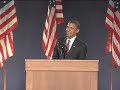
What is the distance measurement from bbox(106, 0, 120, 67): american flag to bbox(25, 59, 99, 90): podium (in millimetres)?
2969

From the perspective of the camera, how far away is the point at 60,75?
249 cm

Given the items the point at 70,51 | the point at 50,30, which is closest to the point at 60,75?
the point at 70,51

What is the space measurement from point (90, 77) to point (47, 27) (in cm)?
304

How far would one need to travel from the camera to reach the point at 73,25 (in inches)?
138

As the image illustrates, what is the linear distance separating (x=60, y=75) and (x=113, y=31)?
310cm

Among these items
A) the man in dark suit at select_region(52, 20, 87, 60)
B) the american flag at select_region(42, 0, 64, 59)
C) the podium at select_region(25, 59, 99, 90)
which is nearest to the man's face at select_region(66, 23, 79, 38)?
the man in dark suit at select_region(52, 20, 87, 60)

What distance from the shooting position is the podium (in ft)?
8.14

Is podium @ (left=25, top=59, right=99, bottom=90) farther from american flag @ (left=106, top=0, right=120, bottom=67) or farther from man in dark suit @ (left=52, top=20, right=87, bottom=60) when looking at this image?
american flag @ (left=106, top=0, right=120, bottom=67)

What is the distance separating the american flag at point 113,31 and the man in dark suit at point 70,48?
200 cm

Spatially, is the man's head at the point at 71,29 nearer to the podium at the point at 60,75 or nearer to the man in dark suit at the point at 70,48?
the man in dark suit at the point at 70,48

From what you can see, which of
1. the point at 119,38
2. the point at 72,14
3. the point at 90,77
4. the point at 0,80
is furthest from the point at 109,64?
the point at 90,77

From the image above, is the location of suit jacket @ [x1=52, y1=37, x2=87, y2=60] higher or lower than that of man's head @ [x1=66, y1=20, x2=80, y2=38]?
lower

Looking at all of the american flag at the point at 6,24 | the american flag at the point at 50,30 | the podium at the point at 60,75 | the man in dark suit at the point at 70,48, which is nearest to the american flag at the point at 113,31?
the american flag at the point at 50,30

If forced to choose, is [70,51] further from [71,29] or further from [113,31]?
[113,31]
